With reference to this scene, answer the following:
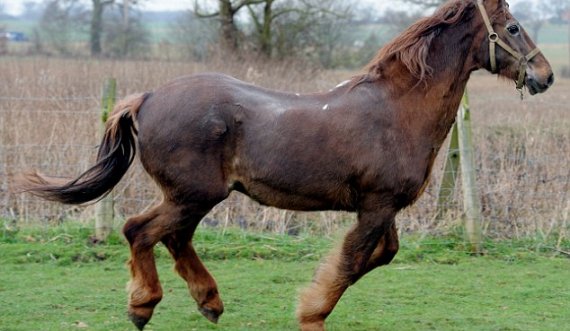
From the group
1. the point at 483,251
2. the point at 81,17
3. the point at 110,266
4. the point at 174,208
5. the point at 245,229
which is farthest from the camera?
the point at 81,17

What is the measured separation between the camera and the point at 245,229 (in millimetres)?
8578

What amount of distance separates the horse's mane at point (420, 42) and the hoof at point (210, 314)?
5.93 feet

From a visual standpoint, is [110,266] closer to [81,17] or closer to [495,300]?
[495,300]

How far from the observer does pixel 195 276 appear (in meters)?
5.44

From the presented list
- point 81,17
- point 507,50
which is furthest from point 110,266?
point 81,17

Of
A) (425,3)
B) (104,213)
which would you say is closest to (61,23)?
(425,3)

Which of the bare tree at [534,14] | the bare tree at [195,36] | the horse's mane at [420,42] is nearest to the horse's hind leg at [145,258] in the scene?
the horse's mane at [420,42]

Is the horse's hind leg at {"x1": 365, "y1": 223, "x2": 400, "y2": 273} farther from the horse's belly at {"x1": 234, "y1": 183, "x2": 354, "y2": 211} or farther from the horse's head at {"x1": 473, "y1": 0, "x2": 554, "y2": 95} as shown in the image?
the horse's head at {"x1": 473, "y1": 0, "x2": 554, "y2": 95}

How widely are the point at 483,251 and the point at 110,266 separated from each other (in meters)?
3.46

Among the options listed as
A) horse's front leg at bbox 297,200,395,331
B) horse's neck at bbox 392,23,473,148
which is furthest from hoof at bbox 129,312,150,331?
horse's neck at bbox 392,23,473,148

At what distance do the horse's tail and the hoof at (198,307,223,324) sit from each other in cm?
100

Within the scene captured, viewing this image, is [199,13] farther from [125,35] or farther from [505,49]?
[505,49]

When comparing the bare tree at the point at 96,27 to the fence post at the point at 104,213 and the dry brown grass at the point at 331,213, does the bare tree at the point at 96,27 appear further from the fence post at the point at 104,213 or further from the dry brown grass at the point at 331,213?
the fence post at the point at 104,213

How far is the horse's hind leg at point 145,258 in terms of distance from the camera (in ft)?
16.9
